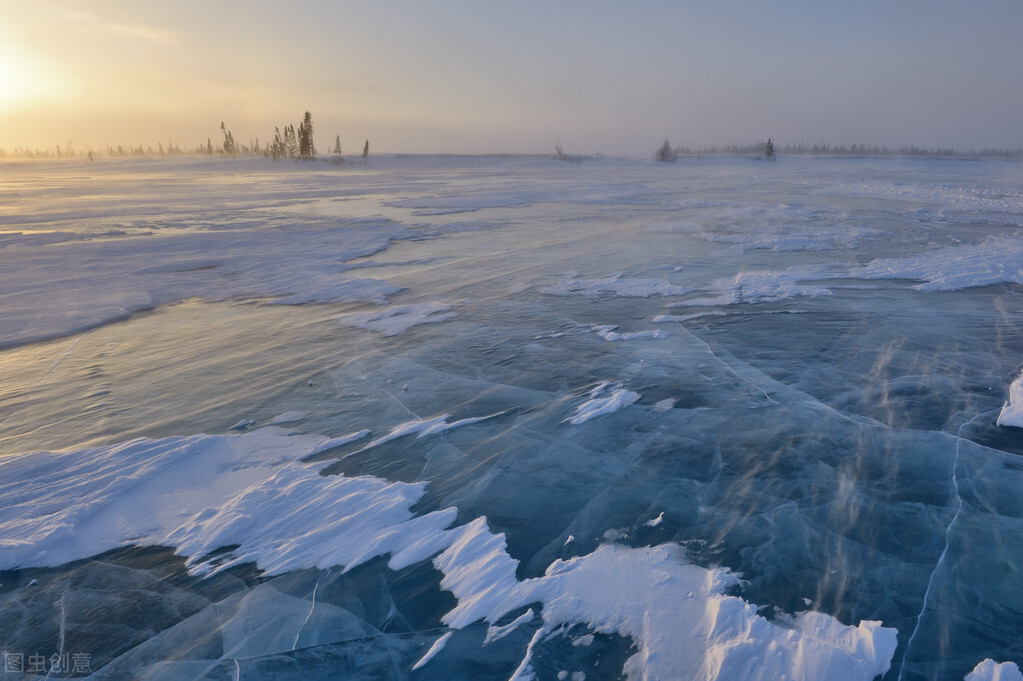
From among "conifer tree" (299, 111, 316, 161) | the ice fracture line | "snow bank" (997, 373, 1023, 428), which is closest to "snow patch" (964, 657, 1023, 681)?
the ice fracture line

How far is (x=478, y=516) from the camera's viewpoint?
12.4ft

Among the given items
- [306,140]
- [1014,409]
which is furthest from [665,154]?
[1014,409]

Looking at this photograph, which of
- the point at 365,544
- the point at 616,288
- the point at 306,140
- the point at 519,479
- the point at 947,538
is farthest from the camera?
the point at 306,140

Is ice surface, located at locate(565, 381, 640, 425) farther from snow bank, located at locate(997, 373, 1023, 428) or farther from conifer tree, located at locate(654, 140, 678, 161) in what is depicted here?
conifer tree, located at locate(654, 140, 678, 161)

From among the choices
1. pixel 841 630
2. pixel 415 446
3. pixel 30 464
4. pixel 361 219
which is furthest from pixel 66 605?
pixel 361 219

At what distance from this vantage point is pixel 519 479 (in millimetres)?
4195

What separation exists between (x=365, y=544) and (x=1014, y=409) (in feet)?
18.2

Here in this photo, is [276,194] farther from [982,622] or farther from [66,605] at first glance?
[982,622]

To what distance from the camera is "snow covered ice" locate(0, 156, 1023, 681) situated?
2857mm

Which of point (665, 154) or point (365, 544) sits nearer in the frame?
point (365, 544)

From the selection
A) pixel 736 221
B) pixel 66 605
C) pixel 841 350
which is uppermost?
pixel 736 221

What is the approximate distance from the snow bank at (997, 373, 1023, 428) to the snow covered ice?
0.10 ft

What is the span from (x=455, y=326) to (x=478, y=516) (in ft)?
13.8

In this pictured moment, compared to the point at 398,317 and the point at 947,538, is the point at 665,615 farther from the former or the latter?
the point at 398,317
